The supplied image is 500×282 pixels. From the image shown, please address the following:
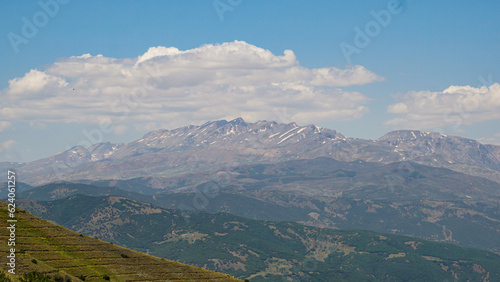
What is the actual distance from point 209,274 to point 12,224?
69.7m

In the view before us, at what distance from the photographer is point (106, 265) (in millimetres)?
165125

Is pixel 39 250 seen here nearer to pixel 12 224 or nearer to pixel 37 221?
pixel 12 224

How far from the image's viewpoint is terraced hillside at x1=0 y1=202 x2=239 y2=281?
143 m

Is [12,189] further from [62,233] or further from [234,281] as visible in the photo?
[234,281]

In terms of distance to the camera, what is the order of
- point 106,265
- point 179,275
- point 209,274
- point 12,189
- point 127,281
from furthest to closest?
point 209,274 < point 179,275 < point 106,265 < point 127,281 < point 12,189

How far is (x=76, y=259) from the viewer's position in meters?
162

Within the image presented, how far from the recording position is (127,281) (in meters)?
154

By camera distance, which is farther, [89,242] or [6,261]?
[89,242]

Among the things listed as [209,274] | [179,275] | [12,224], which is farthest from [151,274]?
[12,224]

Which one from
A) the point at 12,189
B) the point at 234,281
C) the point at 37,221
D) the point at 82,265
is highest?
the point at 12,189

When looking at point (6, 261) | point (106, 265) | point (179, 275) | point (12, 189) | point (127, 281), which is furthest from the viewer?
point (179, 275)

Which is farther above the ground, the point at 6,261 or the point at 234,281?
the point at 6,261

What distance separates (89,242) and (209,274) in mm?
44566

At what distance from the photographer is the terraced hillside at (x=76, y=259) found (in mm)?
143250
